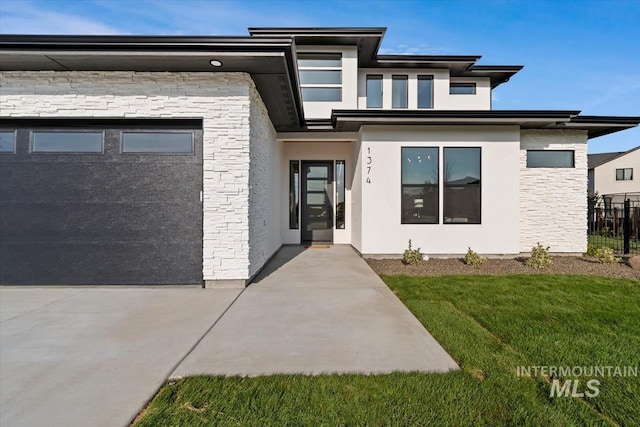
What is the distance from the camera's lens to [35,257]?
5133 millimetres

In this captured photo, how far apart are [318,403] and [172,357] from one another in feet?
4.86

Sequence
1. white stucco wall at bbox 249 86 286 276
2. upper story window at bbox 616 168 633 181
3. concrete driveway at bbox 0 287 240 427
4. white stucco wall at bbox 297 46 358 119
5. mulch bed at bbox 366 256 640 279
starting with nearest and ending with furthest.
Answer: concrete driveway at bbox 0 287 240 427
white stucco wall at bbox 249 86 286 276
mulch bed at bbox 366 256 640 279
white stucco wall at bbox 297 46 358 119
upper story window at bbox 616 168 633 181

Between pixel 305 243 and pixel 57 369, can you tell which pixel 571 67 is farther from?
pixel 57 369

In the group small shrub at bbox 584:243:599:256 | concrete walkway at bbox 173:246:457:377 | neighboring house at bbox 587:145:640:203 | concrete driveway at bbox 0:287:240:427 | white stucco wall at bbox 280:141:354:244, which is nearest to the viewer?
concrete driveway at bbox 0:287:240:427

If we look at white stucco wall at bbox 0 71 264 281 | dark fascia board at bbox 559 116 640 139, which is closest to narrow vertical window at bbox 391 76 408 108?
dark fascia board at bbox 559 116 640 139

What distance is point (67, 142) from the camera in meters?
5.18

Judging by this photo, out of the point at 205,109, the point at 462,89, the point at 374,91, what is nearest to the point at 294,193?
the point at 205,109

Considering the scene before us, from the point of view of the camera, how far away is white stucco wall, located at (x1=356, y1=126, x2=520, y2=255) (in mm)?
7684

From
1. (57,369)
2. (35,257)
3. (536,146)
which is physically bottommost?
(57,369)

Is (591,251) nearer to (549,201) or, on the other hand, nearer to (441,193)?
(549,201)

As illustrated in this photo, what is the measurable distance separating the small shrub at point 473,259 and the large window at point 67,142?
7943 mm

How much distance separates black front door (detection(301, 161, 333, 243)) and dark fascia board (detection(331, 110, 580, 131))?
9.79 ft

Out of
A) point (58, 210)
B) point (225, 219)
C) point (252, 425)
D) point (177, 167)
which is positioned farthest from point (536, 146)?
point (58, 210)

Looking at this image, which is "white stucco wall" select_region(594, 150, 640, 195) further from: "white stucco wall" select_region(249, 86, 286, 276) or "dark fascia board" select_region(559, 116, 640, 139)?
"white stucco wall" select_region(249, 86, 286, 276)
